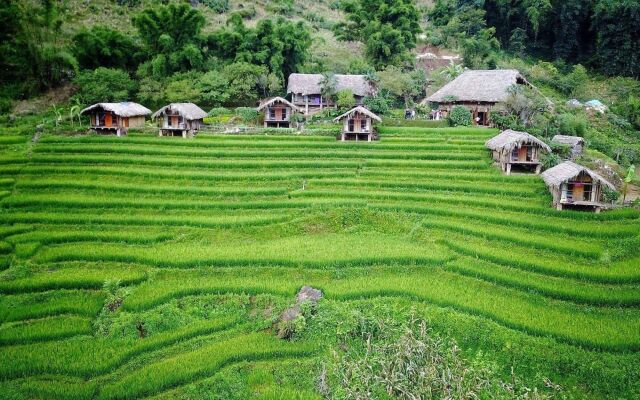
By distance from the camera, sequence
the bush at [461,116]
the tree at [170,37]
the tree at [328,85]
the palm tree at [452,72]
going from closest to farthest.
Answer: the bush at [461,116]
the tree at [328,85]
the tree at [170,37]
the palm tree at [452,72]

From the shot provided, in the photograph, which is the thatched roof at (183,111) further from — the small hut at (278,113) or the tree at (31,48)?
the tree at (31,48)

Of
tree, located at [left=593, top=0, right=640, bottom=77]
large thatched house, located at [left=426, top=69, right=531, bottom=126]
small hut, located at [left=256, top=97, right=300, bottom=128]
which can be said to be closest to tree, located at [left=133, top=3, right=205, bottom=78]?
small hut, located at [left=256, top=97, right=300, bottom=128]

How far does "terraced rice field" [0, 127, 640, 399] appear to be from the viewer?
46.4ft

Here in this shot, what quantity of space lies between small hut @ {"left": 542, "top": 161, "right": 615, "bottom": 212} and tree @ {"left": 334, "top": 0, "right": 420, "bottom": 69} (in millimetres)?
27763

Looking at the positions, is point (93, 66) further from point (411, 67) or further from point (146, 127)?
point (411, 67)

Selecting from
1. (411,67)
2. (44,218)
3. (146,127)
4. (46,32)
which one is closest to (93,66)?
(46,32)

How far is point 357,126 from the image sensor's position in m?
33.9

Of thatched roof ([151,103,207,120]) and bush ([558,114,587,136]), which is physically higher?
thatched roof ([151,103,207,120])

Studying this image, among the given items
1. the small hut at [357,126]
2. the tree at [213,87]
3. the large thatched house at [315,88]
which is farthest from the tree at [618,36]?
the tree at [213,87]

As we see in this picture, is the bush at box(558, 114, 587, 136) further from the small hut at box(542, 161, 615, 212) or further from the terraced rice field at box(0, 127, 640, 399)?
the small hut at box(542, 161, 615, 212)

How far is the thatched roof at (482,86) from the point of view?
3697 centimetres

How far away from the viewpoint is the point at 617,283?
17.6 metres

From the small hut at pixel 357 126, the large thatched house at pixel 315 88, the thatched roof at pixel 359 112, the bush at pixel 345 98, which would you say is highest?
the large thatched house at pixel 315 88

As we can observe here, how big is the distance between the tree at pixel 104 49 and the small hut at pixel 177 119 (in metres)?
12.0
